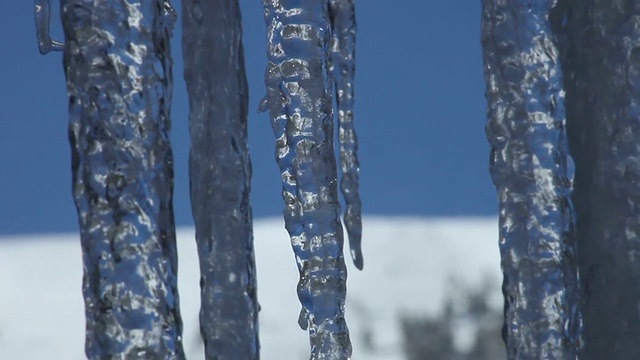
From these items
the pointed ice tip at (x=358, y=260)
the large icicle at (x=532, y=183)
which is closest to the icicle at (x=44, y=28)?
the pointed ice tip at (x=358, y=260)

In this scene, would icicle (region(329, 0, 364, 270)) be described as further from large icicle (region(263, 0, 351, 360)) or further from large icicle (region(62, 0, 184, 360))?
large icicle (region(62, 0, 184, 360))

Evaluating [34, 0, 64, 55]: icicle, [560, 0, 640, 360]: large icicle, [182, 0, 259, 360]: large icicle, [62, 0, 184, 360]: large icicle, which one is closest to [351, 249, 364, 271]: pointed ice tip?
[182, 0, 259, 360]: large icicle

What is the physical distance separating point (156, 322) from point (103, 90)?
0.42 meters

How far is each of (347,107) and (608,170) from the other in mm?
786

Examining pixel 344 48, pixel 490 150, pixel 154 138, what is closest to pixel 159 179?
pixel 154 138

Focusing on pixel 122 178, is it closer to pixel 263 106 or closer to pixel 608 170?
pixel 263 106

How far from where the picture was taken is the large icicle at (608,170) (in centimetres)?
264

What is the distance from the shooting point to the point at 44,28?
2.63 meters

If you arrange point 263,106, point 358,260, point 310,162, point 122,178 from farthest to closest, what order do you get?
point 358,260
point 263,106
point 310,162
point 122,178

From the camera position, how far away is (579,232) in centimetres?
276

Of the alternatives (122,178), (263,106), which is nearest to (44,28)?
(263,106)

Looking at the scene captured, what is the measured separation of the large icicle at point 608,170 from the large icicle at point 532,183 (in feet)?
0.87

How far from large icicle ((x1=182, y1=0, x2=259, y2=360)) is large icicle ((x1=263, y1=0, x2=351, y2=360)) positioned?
439 millimetres

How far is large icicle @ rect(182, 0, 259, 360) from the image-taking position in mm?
2844
